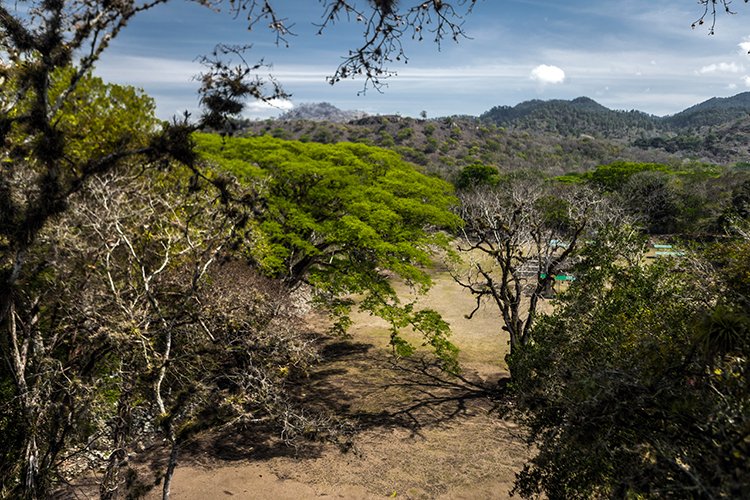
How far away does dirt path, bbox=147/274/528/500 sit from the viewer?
10.1 meters

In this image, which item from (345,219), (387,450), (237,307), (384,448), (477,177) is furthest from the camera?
(477,177)

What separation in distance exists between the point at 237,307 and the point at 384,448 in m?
5.98

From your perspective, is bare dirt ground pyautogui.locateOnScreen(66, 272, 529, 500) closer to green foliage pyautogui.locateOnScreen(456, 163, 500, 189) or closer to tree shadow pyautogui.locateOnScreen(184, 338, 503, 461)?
tree shadow pyautogui.locateOnScreen(184, 338, 503, 461)

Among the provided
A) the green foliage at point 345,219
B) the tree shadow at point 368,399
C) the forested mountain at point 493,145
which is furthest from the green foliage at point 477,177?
the tree shadow at point 368,399

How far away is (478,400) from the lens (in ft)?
47.7

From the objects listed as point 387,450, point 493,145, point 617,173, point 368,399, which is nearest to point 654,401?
point 387,450

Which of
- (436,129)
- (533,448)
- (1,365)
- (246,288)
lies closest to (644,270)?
(533,448)

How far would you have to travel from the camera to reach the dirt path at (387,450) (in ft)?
33.3

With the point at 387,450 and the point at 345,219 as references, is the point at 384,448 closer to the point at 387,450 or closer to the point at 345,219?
the point at 387,450

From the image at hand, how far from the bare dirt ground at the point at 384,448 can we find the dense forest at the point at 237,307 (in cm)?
66

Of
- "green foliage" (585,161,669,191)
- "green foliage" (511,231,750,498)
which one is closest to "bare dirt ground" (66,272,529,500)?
"green foliage" (511,231,750,498)

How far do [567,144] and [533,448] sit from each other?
11399cm

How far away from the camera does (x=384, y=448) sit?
11.8m

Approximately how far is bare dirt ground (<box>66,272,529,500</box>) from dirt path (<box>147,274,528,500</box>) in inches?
1.0
